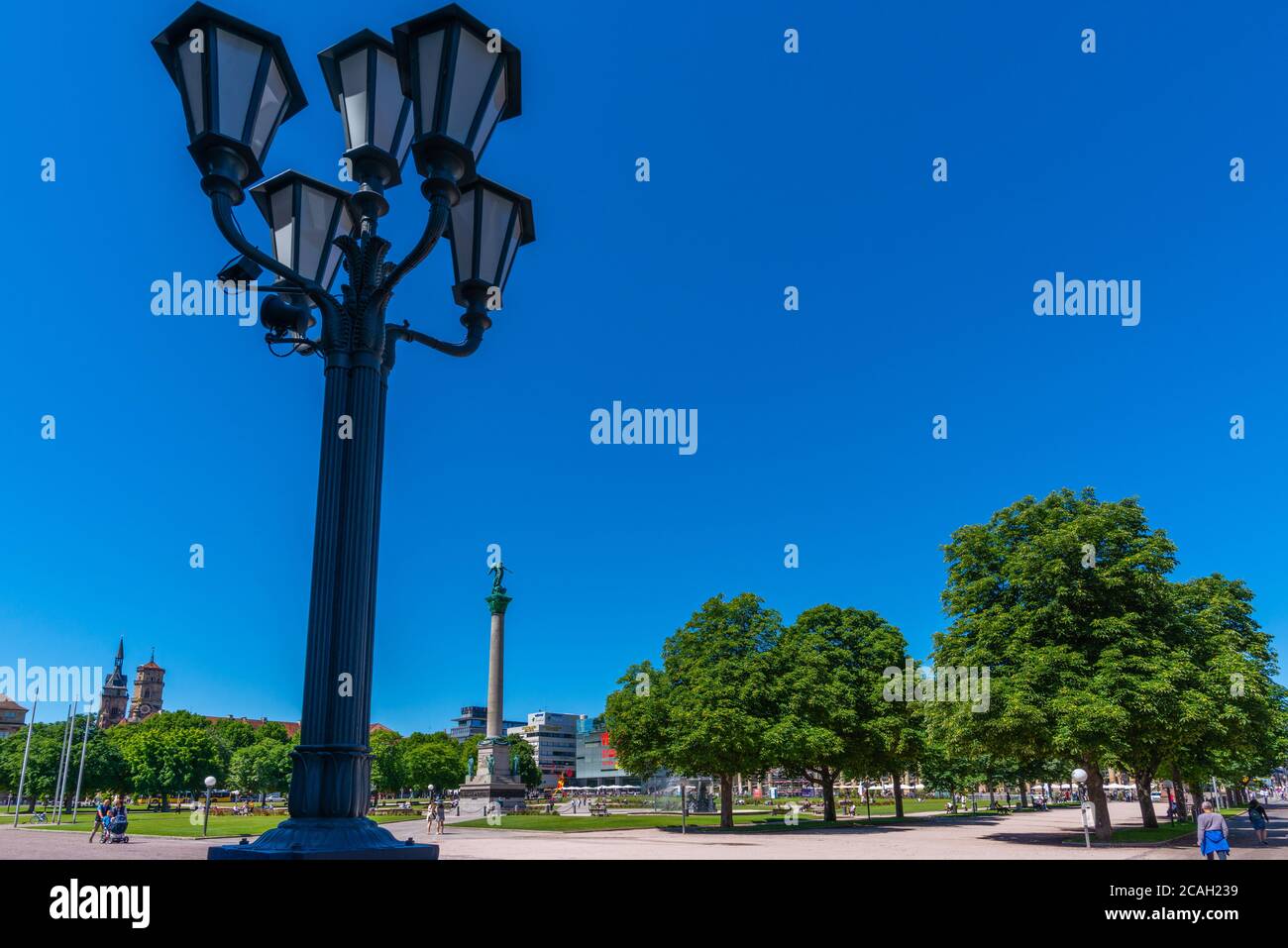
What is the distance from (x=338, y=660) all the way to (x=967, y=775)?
6774 cm

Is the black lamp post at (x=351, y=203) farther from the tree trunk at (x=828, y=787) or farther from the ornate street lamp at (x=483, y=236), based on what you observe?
the tree trunk at (x=828, y=787)

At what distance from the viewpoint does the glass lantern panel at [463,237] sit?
7266 mm

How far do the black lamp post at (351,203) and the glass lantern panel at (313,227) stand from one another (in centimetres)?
47

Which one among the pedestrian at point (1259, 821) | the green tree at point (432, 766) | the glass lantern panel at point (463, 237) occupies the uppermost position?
the glass lantern panel at point (463, 237)

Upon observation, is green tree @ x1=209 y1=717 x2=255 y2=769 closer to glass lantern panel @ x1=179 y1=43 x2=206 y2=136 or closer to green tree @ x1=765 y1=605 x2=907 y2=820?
green tree @ x1=765 y1=605 x2=907 y2=820

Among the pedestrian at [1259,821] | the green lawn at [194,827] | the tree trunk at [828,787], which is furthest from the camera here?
the tree trunk at [828,787]

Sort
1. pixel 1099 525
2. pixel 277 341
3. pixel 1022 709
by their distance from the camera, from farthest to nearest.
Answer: pixel 1099 525 < pixel 1022 709 < pixel 277 341

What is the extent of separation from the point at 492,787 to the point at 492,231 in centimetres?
6260

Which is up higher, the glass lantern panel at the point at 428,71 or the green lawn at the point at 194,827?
the glass lantern panel at the point at 428,71

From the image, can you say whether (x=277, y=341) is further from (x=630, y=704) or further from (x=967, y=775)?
(x=967, y=775)

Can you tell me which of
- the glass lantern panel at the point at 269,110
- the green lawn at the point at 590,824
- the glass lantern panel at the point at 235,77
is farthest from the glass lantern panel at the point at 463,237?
the green lawn at the point at 590,824

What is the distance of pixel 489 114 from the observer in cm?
662
